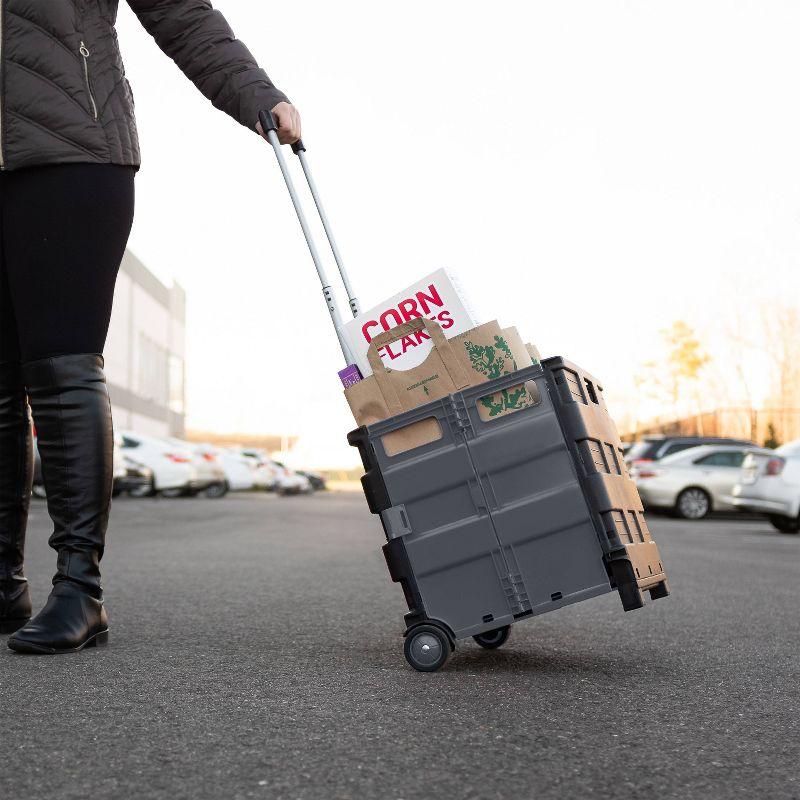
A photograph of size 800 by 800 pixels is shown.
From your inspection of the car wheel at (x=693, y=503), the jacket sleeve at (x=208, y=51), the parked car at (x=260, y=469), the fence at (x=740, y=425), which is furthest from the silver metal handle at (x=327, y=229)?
the fence at (x=740, y=425)

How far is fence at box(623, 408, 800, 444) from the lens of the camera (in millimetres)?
42562

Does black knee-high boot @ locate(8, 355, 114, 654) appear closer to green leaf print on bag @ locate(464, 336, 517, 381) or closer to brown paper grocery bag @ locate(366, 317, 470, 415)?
brown paper grocery bag @ locate(366, 317, 470, 415)

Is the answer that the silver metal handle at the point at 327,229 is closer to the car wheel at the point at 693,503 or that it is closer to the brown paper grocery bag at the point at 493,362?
the brown paper grocery bag at the point at 493,362

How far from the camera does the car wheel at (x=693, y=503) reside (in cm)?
2073

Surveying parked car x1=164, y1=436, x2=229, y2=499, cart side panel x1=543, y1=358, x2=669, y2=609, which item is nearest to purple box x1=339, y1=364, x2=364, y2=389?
cart side panel x1=543, y1=358, x2=669, y2=609

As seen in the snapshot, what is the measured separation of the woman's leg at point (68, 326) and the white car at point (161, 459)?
22725 millimetres

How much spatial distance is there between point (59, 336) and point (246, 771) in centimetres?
182

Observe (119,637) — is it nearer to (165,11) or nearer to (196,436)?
(165,11)

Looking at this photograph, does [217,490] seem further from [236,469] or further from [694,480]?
[694,480]

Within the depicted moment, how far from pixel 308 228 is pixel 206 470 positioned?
25.0 meters

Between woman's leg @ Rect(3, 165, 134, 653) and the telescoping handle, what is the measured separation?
1.57ft

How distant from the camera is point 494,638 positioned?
362 centimetres

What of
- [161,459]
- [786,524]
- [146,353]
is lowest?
[786,524]

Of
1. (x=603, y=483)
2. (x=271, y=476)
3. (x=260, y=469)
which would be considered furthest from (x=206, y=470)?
(x=603, y=483)
